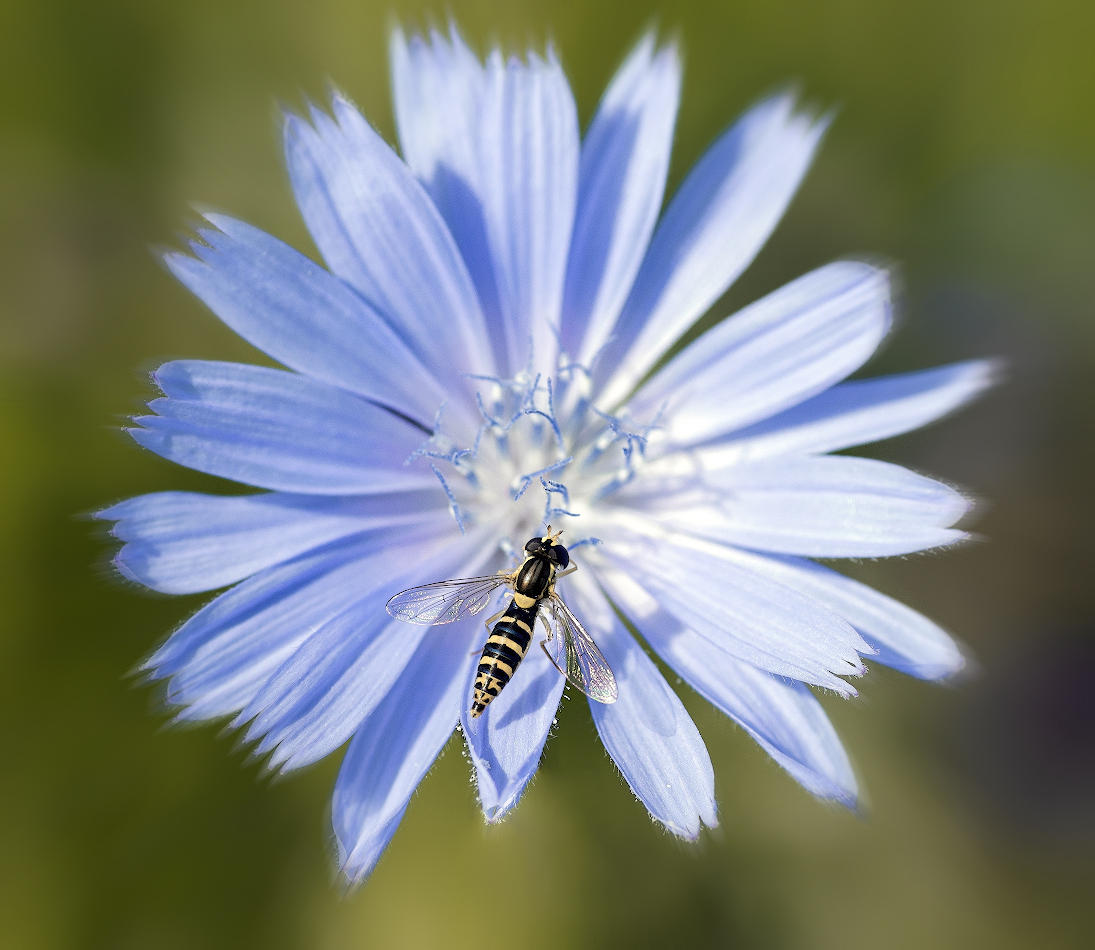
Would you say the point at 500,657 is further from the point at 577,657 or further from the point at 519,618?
the point at 577,657

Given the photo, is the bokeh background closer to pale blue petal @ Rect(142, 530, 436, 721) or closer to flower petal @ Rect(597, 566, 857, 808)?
flower petal @ Rect(597, 566, 857, 808)

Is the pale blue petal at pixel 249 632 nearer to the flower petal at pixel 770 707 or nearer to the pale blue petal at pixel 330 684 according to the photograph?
the pale blue petal at pixel 330 684

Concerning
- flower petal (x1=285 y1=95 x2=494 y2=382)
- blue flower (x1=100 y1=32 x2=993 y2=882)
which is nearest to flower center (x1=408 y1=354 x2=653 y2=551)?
blue flower (x1=100 y1=32 x2=993 y2=882)

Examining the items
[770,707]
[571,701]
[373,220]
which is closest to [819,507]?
[770,707]

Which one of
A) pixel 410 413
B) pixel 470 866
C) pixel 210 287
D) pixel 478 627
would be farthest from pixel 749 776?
pixel 210 287

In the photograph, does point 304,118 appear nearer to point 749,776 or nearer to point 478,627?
point 478,627

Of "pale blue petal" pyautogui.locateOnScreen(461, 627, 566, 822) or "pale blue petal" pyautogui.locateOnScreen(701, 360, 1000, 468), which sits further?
"pale blue petal" pyautogui.locateOnScreen(701, 360, 1000, 468)

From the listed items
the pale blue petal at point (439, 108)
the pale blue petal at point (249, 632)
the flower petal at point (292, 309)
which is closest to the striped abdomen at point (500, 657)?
the pale blue petal at point (249, 632)
